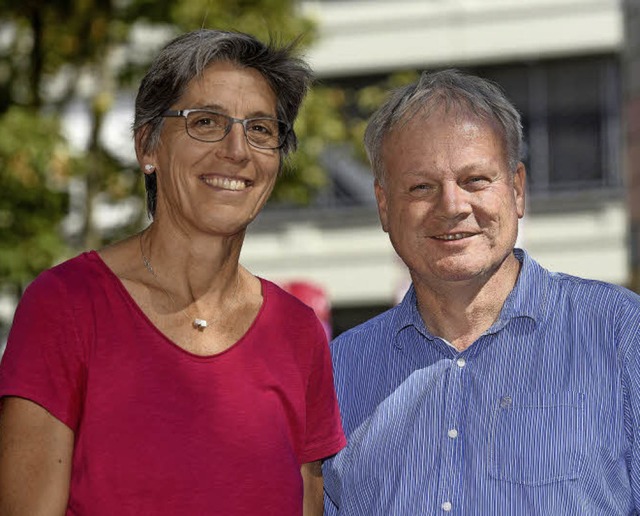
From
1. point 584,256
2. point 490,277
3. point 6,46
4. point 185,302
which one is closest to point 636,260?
point 490,277

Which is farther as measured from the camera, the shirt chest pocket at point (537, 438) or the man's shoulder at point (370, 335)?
the man's shoulder at point (370, 335)

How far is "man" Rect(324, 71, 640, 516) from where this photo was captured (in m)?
3.39

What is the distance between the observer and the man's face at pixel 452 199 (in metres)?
3.58

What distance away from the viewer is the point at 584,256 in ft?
58.3

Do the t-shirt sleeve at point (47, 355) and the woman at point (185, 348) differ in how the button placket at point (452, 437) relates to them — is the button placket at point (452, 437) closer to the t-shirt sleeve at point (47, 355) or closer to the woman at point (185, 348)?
the woman at point (185, 348)

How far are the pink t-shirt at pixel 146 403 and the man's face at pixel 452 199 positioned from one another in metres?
0.55

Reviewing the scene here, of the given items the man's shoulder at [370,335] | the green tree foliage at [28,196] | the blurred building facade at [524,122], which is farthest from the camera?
the blurred building facade at [524,122]

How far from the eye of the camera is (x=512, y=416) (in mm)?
3482

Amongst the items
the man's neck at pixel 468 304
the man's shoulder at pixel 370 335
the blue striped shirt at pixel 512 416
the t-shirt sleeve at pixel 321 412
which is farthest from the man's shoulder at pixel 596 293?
the t-shirt sleeve at pixel 321 412

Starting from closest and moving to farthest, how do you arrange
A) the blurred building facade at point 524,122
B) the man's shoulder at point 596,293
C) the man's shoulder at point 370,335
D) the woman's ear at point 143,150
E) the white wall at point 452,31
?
the woman's ear at point 143,150 → the man's shoulder at point 596,293 → the man's shoulder at point 370,335 → the white wall at point 452,31 → the blurred building facade at point 524,122

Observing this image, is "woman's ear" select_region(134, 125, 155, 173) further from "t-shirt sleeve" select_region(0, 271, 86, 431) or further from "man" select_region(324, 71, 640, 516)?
"man" select_region(324, 71, 640, 516)

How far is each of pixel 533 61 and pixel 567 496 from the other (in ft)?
49.7

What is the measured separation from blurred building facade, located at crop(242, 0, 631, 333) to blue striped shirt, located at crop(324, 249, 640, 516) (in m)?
13.6

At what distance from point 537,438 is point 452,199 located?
66 cm
